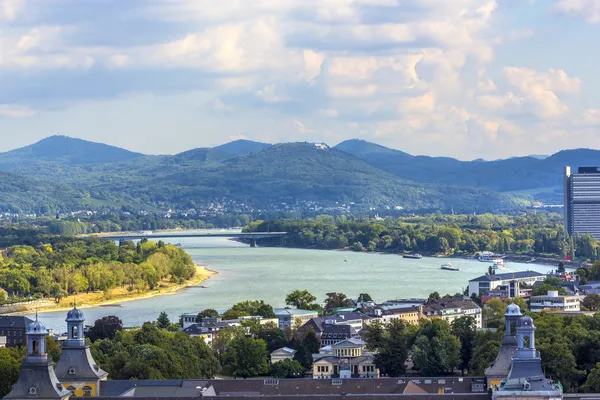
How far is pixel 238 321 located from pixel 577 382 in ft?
50.7

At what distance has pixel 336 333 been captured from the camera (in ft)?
138

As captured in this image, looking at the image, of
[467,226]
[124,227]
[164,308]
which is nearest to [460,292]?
[164,308]

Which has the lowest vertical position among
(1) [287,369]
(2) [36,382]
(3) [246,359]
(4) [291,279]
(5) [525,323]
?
(1) [287,369]

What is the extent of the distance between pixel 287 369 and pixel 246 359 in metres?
1.20

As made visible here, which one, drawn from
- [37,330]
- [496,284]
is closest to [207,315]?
[496,284]

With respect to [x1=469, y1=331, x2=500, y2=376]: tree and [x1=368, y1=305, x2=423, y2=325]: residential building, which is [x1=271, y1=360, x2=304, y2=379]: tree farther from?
[x1=368, y1=305, x2=423, y2=325]: residential building

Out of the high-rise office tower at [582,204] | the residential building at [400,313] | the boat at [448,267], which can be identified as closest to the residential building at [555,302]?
the residential building at [400,313]

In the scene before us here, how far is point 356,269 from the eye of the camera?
80.8 meters

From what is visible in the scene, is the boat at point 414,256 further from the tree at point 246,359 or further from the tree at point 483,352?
the tree at point 246,359

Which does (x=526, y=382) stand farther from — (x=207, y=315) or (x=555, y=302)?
(x=555, y=302)

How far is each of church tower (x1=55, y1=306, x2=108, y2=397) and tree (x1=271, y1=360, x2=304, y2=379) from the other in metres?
10.8

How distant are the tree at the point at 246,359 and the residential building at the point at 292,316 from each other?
7.33m

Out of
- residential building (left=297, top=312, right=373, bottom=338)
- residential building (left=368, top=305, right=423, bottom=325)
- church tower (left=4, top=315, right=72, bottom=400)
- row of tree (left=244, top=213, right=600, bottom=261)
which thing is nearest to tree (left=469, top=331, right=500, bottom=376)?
residential building (left=297, top=312, right=373, bottom=338)

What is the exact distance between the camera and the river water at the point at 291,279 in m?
55.7
